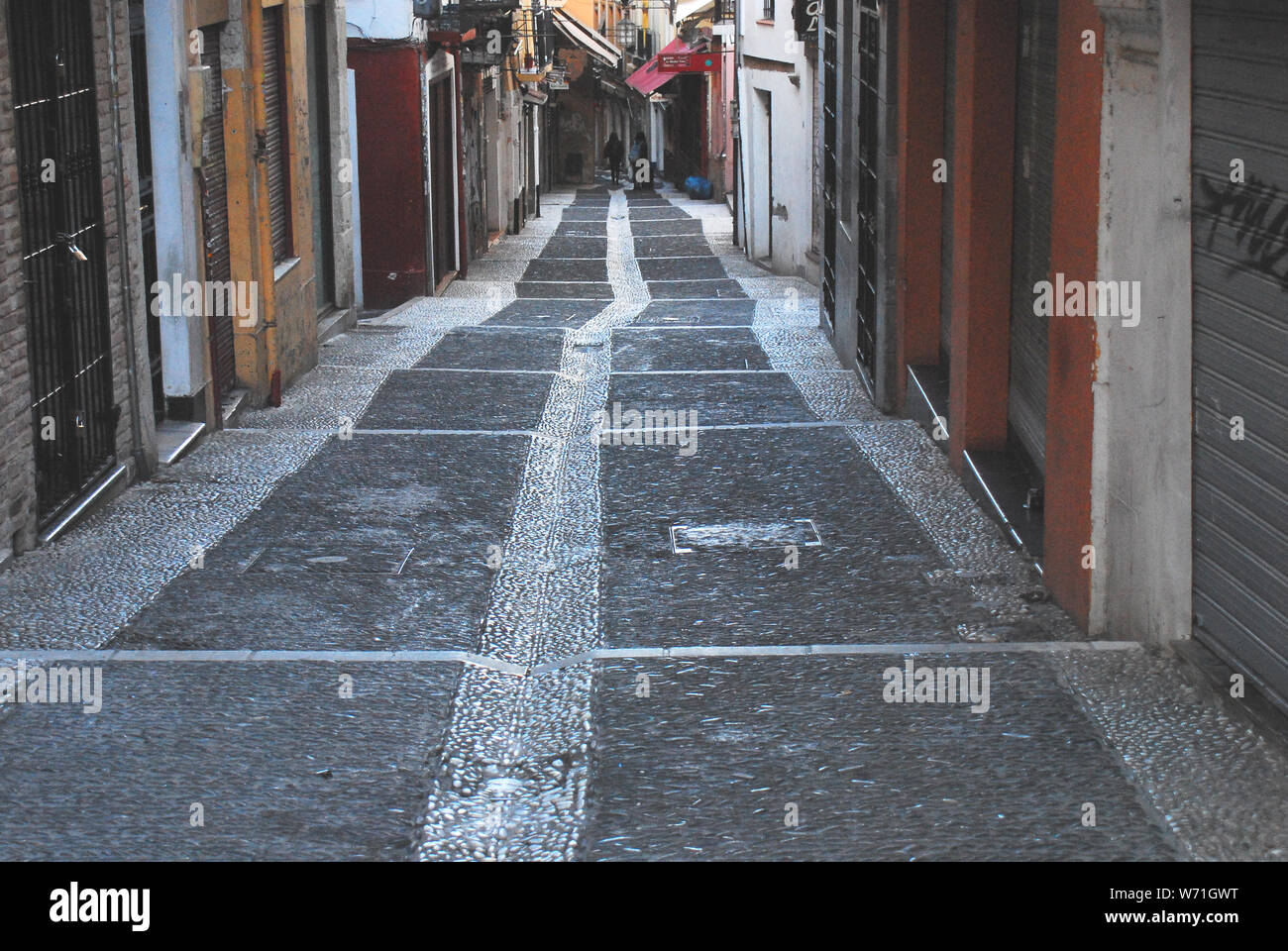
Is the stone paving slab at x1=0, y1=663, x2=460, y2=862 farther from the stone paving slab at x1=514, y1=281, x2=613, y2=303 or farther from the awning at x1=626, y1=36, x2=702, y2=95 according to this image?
the awning at x1=626, y1=36, x2=702, y2=95

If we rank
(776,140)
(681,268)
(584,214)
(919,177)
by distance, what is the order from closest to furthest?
(919,177) < (776,140) < (681,268) < (584,214)

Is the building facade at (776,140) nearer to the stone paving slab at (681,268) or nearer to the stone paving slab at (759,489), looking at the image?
the stone paving slab at (681,268)

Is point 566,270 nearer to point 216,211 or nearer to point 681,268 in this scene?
point 681,268

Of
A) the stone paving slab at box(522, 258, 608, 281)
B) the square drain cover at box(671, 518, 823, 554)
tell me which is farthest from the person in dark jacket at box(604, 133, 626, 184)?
the square drain cover at box(671, 518, 823, 554)

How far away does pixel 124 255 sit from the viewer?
866 cm

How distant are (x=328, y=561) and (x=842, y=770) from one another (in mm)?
3116

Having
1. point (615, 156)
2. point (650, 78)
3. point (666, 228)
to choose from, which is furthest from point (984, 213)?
point (615, 156)

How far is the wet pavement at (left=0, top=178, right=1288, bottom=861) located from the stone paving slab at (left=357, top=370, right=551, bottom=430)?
9 centimetres

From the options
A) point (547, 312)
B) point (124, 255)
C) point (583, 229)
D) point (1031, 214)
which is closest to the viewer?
point (1031, 214)

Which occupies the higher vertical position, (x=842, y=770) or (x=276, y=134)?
(x=276, y=134)

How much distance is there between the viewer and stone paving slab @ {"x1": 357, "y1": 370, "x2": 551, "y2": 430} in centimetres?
1052

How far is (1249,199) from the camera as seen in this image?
192 inches

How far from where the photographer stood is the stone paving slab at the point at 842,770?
14.0 feet
